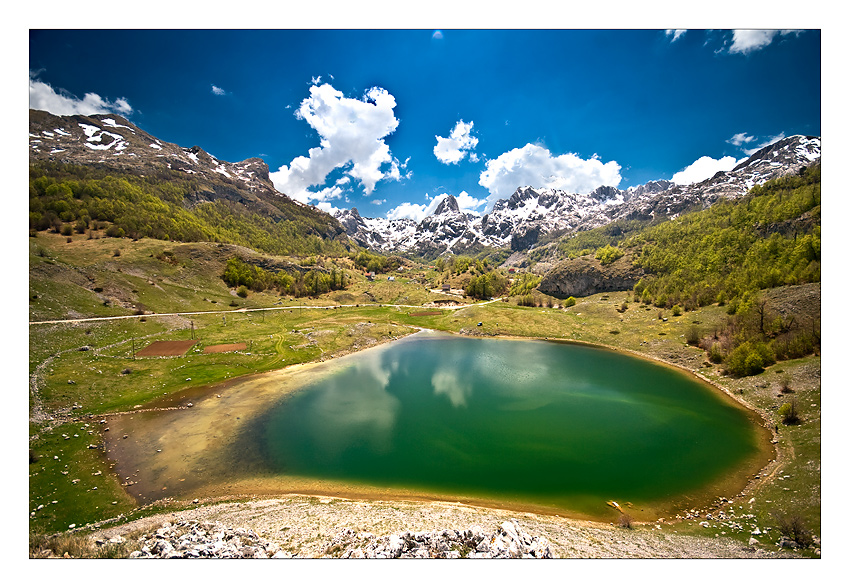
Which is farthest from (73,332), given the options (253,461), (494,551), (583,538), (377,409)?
(583,538)

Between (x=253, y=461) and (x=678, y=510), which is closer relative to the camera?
(x=678, y=510)

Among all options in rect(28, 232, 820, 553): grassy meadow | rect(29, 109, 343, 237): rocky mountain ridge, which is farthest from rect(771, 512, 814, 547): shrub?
rect(29, 109, 343, 237): rocky mountain ridge

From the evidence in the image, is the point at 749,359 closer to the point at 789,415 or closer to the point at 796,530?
the point at 789,415

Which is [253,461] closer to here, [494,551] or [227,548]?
[227,548]

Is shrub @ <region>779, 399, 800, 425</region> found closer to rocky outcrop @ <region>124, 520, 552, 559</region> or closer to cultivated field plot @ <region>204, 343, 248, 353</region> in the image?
rocky outcrop @ <region>124, 520, 552, 559</region>

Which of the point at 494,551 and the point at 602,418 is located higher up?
the point at 494,551

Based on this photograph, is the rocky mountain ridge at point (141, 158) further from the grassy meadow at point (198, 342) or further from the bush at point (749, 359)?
the bush at point (749, 359)
